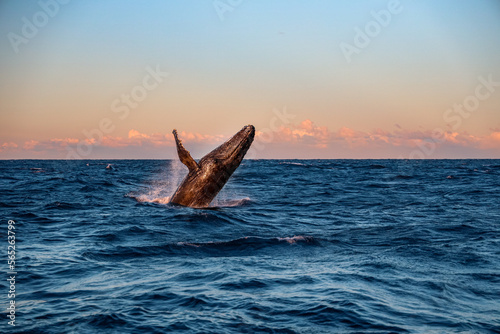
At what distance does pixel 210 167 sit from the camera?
16062 millimetres

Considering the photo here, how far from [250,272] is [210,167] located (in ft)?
26.6

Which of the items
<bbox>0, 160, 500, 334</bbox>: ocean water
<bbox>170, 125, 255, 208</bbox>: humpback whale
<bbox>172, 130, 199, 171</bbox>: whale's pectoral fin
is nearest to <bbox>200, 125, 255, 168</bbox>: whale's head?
<bbox>170, 125, 255, 208</bbox>: humpback whale

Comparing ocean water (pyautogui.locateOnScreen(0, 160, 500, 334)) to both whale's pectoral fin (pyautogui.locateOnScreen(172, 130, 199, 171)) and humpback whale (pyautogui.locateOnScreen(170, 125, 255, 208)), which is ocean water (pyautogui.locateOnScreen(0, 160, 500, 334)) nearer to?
humpback whale (pyautogui.locateOnScreen(170, 125, 255, 208))

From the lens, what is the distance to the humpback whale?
15781 mm

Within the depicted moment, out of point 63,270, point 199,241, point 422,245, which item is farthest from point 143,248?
point 422,245

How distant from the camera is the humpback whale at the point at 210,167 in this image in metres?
15.8

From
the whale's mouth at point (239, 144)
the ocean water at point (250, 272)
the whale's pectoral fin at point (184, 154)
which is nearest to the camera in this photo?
the ocean water at point (250, 272)

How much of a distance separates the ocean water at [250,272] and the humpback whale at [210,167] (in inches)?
35.6

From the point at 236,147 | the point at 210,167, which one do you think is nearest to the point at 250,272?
the point at 236,147

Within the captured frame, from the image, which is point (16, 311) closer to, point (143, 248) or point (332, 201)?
point (143, 248)

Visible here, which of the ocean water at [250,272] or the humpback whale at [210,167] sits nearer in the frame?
the ocean water at [250,272]

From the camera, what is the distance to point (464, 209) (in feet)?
59.3

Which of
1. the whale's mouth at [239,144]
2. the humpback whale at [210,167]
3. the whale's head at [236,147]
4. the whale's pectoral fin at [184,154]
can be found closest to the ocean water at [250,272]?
the humpback whale at [210,167]

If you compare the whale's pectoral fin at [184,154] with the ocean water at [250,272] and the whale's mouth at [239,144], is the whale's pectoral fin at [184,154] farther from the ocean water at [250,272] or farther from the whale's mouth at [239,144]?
the ocean water at [250,272]
